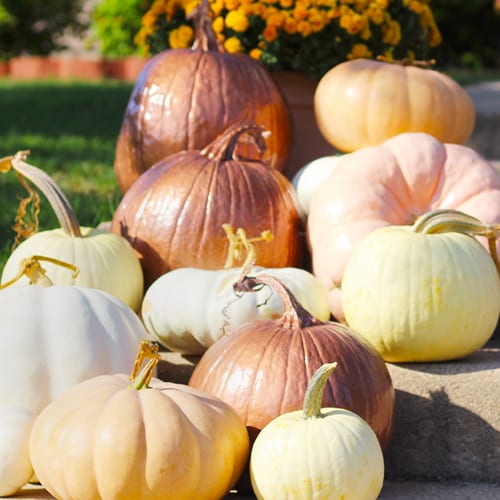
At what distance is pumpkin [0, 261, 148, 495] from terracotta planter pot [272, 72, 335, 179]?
2.10 m

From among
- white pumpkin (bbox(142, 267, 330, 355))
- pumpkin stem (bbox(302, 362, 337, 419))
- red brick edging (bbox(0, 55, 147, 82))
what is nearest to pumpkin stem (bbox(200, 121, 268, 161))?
white pumpkin (bbox(142, 267, 330, 355))

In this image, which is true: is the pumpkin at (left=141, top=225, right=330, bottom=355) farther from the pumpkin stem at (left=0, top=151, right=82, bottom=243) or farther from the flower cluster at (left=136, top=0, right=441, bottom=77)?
the flower cluster at (left=136, top=0, right=441, bottom=77)

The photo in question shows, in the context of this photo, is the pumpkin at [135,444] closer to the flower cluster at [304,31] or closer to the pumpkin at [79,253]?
the pumpkin at [79,253]

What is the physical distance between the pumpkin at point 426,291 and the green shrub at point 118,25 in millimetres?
10275

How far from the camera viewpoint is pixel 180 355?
3039 mm

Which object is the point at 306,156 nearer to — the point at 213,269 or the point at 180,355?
the point at 213,269

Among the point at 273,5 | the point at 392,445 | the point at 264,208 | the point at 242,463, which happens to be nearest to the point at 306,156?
the point at 273,5

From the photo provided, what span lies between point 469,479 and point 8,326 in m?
1.23

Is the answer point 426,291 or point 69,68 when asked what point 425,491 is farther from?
point 69,68

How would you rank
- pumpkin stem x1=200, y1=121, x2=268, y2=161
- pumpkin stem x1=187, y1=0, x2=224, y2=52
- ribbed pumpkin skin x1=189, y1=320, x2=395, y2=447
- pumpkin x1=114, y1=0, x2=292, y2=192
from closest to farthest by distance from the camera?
ribbed pumpkin skin x1=189, y1=320, x2=395, y2=447 → pumpkin stem x1=200, y1=121, x2=268, y2=161 → pumpkin x1=114, y1=0, x2=292, y2=192 → pumpkin stem x1=187, y1=0, x2=224, y2=52

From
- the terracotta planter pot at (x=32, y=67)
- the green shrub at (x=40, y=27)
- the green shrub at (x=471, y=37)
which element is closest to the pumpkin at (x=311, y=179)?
the green shrub at (x=471, y=37)

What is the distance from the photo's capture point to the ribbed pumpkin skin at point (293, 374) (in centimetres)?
245

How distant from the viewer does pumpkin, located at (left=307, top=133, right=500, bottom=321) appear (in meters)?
3.17

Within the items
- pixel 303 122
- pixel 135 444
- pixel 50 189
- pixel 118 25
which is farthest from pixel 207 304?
pixel 118 25
